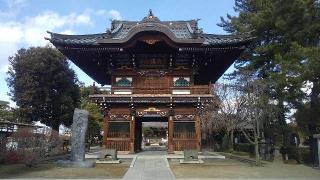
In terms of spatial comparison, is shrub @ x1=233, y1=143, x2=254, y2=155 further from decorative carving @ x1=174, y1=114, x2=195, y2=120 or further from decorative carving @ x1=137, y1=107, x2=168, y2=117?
decorative carving @ x1=137, y1=107, x2=168, y2=117

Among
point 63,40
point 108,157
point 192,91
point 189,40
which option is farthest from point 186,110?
point 63,40

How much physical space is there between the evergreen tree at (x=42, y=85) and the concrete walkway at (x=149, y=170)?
18682 millimetres

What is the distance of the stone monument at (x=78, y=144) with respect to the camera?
21.2m

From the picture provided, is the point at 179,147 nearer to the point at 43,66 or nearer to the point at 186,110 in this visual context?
the point at 186,110

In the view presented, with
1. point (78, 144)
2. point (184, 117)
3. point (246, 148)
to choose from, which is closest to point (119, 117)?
point (184, 117)

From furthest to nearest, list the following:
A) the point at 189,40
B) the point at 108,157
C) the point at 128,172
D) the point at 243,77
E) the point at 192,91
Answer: the point at 243,77 → the point at 192,91 → the point at 189,40 → the point at 108,157 → the point at 128,172

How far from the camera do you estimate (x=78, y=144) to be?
71.0 ft

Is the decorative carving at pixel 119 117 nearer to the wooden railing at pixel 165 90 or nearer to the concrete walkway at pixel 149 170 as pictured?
the wooden railing at pixel 165 90

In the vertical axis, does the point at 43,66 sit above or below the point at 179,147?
above

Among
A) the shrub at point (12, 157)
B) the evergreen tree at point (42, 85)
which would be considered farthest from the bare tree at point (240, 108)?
the evergreen tree at point (42, 85)

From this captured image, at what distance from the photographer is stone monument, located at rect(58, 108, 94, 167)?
69.7 ft

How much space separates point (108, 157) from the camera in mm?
24562

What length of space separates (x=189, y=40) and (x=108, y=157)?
389 inches

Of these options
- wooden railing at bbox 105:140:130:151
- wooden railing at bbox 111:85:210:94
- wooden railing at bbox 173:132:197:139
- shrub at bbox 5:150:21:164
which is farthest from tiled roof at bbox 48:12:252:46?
Answer: shrub at bbox 5:150:21:164
